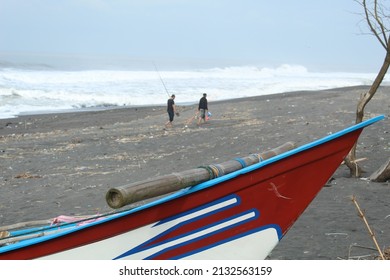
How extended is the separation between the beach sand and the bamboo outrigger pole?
1.79 meters

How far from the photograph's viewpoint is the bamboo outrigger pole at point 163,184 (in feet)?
11.8

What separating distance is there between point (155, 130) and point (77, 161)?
513 cm

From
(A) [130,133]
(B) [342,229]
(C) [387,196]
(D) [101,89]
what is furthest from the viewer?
(D) [101,89]

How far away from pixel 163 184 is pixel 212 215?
1.82 ft

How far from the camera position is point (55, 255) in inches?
157

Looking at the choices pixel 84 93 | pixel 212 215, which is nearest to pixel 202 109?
pixel 212 215

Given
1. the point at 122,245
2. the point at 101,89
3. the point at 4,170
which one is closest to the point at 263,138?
the point at 4,170

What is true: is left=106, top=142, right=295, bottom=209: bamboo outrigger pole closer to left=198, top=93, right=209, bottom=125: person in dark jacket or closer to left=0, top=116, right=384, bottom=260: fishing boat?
left=0, top=116, right=384, bottom=260: fishing boat

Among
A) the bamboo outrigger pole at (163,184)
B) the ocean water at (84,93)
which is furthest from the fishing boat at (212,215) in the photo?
Result: the ocean water at (84,93)

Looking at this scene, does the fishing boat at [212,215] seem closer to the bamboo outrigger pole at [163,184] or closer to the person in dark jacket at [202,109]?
the bamboo outrigger pole at [163,184]

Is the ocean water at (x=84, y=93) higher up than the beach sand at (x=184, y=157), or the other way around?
the ocean water at (x=84, y=93)

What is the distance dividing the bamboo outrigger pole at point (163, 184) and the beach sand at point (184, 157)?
1795 millimetres
